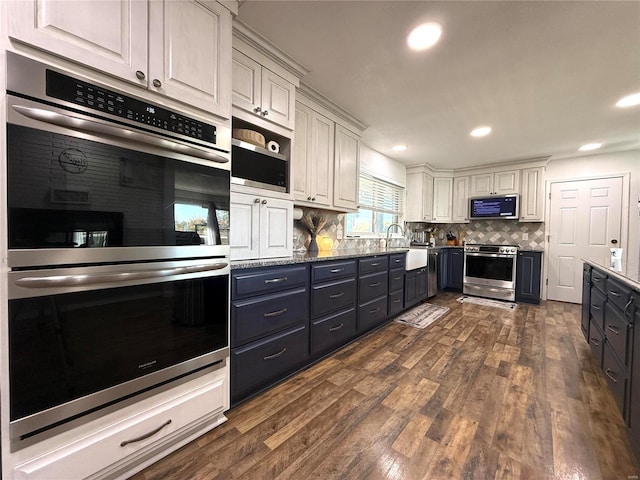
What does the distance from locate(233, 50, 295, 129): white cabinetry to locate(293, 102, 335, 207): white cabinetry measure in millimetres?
311

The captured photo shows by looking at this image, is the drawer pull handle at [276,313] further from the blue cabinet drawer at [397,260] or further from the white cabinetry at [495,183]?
the white cabinetry at [495,183]

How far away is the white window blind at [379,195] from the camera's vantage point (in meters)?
4.14

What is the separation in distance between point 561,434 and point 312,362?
63.0 inches

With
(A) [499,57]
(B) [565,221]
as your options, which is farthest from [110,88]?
(B) [565,221]

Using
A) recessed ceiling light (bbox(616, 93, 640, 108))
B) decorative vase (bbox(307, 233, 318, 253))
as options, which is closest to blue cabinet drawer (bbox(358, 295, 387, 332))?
decorative vase (bbox(307, 233, 318, 253))

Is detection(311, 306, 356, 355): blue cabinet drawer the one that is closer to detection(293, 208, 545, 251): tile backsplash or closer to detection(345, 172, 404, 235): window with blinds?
detection(293, 208, 545, 251): tile backsplash

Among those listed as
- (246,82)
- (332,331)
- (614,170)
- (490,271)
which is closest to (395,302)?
(332,331)

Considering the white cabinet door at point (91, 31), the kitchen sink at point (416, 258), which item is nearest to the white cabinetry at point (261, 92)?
the white cabinet door at point (91, 31)

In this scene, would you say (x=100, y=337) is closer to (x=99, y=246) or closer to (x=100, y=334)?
(x=100, y=334)

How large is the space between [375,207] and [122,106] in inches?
148

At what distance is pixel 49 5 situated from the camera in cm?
90

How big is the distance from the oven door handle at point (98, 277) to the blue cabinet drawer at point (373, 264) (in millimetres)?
1689

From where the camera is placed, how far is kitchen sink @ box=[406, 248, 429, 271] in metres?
3.60

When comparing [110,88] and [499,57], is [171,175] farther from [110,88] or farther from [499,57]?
[499,57]
